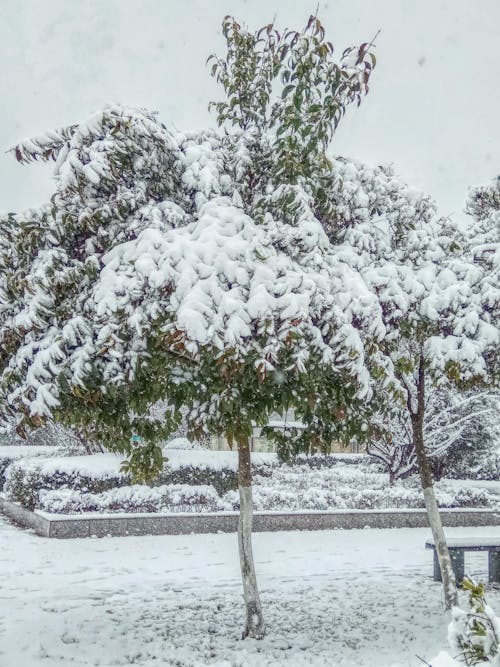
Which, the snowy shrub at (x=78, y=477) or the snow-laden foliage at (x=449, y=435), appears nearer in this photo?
the snowy shrub at (x=78, y=477)

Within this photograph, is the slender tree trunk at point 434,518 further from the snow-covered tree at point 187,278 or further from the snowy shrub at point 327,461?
the snowy shrub at point 327,461

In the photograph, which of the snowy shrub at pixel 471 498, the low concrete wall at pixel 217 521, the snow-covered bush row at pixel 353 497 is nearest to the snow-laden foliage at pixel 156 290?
the low concrete wall at pixel 217 521

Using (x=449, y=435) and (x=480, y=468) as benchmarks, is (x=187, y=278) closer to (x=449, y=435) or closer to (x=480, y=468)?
(x=449, y=435)

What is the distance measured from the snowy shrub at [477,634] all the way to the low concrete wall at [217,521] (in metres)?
9.72

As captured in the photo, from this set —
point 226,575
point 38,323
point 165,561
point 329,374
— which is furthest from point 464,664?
point 165,561

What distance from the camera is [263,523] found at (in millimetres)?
11797

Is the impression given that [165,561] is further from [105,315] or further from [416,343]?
[105,315]

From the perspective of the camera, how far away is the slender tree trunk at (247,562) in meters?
5.52

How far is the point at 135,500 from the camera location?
39.5 ft

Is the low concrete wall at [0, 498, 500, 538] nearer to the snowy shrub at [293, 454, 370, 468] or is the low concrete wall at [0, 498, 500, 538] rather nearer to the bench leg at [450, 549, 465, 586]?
the bench leg at [450, 549, 465, 586]

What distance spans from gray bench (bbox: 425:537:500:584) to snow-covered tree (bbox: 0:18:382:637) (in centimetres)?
312

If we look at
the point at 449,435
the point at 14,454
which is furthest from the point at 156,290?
the point at 14,454

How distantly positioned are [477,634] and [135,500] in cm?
1068

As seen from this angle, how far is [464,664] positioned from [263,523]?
10140mm
